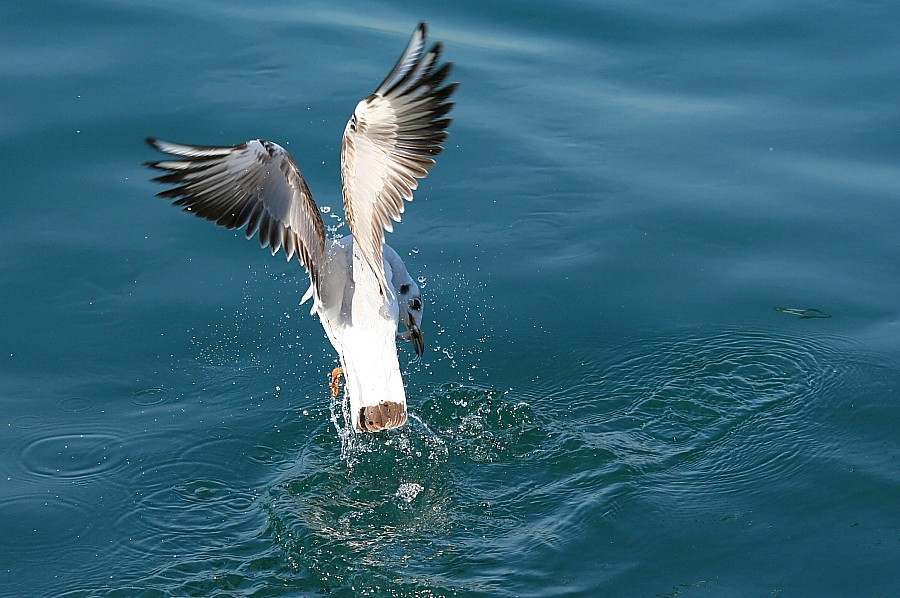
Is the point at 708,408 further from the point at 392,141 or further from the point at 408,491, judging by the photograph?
the point at 392,141

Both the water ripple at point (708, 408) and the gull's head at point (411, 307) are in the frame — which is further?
the gull's head at point (411, 307)

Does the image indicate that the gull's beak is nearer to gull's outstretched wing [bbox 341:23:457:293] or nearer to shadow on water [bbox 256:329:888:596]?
shadow on water [bbox 256:329:888:596]

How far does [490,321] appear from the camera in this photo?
22.9 feet

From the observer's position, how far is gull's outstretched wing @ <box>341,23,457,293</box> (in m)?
5.21

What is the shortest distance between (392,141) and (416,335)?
123 cm

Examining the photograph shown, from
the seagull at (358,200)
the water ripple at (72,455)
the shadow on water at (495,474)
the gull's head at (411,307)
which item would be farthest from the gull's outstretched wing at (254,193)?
the water ripple at (72,455)

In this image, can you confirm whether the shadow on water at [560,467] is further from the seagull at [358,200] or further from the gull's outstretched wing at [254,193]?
the gull's outstretched wing at [254,193]

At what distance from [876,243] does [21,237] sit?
206 inches

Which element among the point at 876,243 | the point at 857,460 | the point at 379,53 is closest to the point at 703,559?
the point at 857,460

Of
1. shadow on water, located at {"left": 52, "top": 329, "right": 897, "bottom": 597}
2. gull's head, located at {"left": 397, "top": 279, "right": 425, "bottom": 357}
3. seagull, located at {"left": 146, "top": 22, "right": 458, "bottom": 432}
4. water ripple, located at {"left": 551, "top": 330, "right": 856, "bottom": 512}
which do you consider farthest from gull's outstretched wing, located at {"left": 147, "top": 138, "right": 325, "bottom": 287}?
Result: water ripple, located at {"left": 551, "top": 330, "right": 856, "bottom": 512}

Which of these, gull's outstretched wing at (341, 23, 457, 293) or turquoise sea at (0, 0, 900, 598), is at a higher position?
gull's outstretched wing at (341, 23, 457, 293)

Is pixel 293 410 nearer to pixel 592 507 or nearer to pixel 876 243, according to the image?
pixel 592 507

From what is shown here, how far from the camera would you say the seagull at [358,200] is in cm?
532

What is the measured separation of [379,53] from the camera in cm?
995
